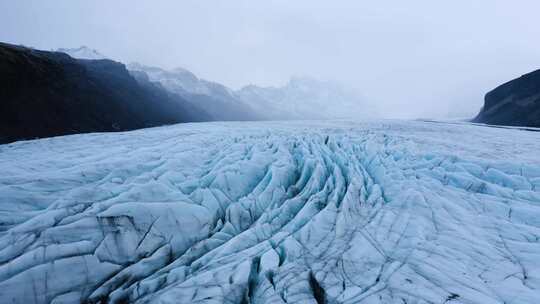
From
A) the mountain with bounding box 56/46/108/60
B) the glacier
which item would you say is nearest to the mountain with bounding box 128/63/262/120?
the mountain with bounding box 56/46/108/60

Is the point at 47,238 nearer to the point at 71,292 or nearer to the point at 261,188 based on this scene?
the point at 71,292

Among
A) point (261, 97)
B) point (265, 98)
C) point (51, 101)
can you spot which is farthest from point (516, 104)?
point (265, 98)

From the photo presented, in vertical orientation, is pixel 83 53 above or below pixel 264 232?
above

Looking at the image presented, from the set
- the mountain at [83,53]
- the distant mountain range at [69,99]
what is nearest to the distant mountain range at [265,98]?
the mountain at [83,53]

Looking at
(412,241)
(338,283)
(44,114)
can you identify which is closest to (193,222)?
(338,283)

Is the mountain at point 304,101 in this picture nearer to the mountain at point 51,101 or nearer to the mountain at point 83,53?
the mountain at point 83,53

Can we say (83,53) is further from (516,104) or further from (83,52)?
(516,104)

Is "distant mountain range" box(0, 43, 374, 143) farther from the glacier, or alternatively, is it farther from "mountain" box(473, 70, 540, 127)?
"mountain" box(473, 70, 540, 127)
